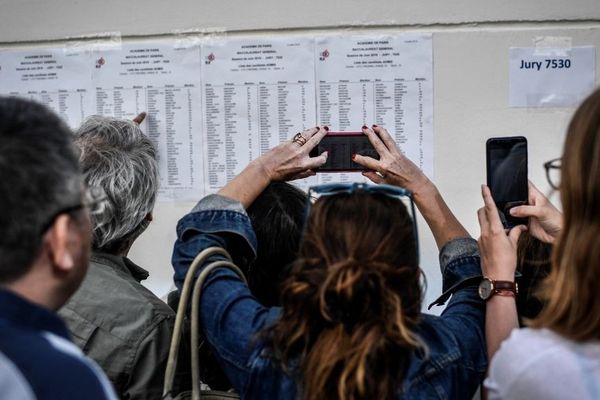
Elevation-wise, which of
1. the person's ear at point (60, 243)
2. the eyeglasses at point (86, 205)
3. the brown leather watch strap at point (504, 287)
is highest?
the eyeglasses at point (86, 205)

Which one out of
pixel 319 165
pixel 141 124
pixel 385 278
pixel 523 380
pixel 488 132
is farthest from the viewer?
pixel 141 124

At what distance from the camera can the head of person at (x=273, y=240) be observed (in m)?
1.25

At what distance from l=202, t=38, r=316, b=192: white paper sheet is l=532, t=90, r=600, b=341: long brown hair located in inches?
41.5

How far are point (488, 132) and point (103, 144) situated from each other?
3.23 ft

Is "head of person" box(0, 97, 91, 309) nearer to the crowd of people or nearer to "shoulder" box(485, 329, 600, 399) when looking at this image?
the crowd of people

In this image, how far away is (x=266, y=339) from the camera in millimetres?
997

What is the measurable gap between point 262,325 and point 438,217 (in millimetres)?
445

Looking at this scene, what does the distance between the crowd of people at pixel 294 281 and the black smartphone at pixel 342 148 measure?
0.08ft

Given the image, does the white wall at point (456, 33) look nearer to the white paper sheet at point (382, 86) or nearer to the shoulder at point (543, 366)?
the white paper sheet at point (382, 86)

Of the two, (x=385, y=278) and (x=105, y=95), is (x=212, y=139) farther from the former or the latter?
(x=385, y=278)

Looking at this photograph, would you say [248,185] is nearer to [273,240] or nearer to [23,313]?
[273,240]

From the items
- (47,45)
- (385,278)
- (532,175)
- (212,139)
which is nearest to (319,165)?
(385,278)

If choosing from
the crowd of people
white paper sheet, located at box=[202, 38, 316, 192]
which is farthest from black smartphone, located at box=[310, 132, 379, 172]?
Result: white paper sheet, located at box=[202, 38, 316, 192]

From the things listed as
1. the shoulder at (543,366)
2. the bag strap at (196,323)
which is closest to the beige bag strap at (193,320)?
the bag strap at (196,323)
